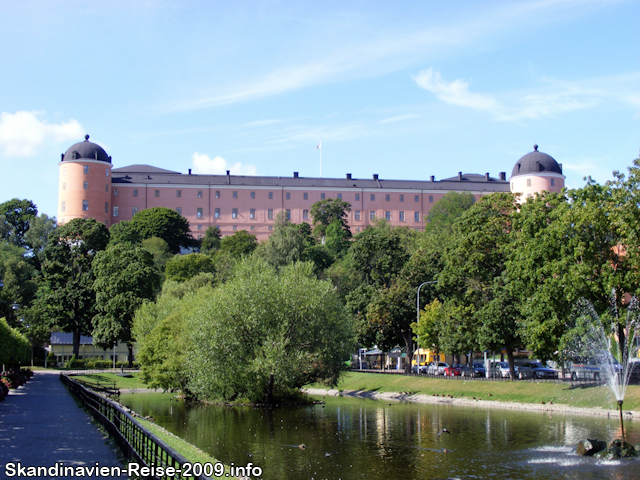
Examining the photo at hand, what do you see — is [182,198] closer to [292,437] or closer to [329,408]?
[329,408]

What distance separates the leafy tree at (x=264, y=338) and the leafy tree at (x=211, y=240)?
86.8m

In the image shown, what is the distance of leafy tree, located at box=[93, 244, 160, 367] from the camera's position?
7769 centimetres

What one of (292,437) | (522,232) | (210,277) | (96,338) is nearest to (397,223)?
(210,277)

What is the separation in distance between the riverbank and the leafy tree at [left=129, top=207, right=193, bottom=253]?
73.7 m

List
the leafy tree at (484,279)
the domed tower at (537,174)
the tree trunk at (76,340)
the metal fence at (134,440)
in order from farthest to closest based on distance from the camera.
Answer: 1. the domed tower at (537,174)
2. the tree trunk at (76,340)
3. the leafy tree at (484,279)
4. the metal fence at (134,440)

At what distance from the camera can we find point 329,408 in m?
43.3

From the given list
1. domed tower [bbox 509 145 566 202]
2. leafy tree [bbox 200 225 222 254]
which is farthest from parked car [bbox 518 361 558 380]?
leafy tree [bbox 200 225 222 254]

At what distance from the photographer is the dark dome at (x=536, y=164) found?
133 metres

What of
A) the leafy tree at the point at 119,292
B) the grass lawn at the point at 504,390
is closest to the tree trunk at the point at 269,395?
the grass lawn at the point at 504,390

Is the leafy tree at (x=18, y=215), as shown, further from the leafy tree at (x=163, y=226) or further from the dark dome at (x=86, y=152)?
the leafy tree at (x=163, y=226)

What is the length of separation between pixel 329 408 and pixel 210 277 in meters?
41.7

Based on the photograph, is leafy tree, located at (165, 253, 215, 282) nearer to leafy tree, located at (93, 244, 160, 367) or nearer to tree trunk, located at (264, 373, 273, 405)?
leafy tree, located at (93, 244, 160, 367)

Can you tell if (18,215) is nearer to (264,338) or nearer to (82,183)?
(82,183)

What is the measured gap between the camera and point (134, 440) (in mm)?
15602
